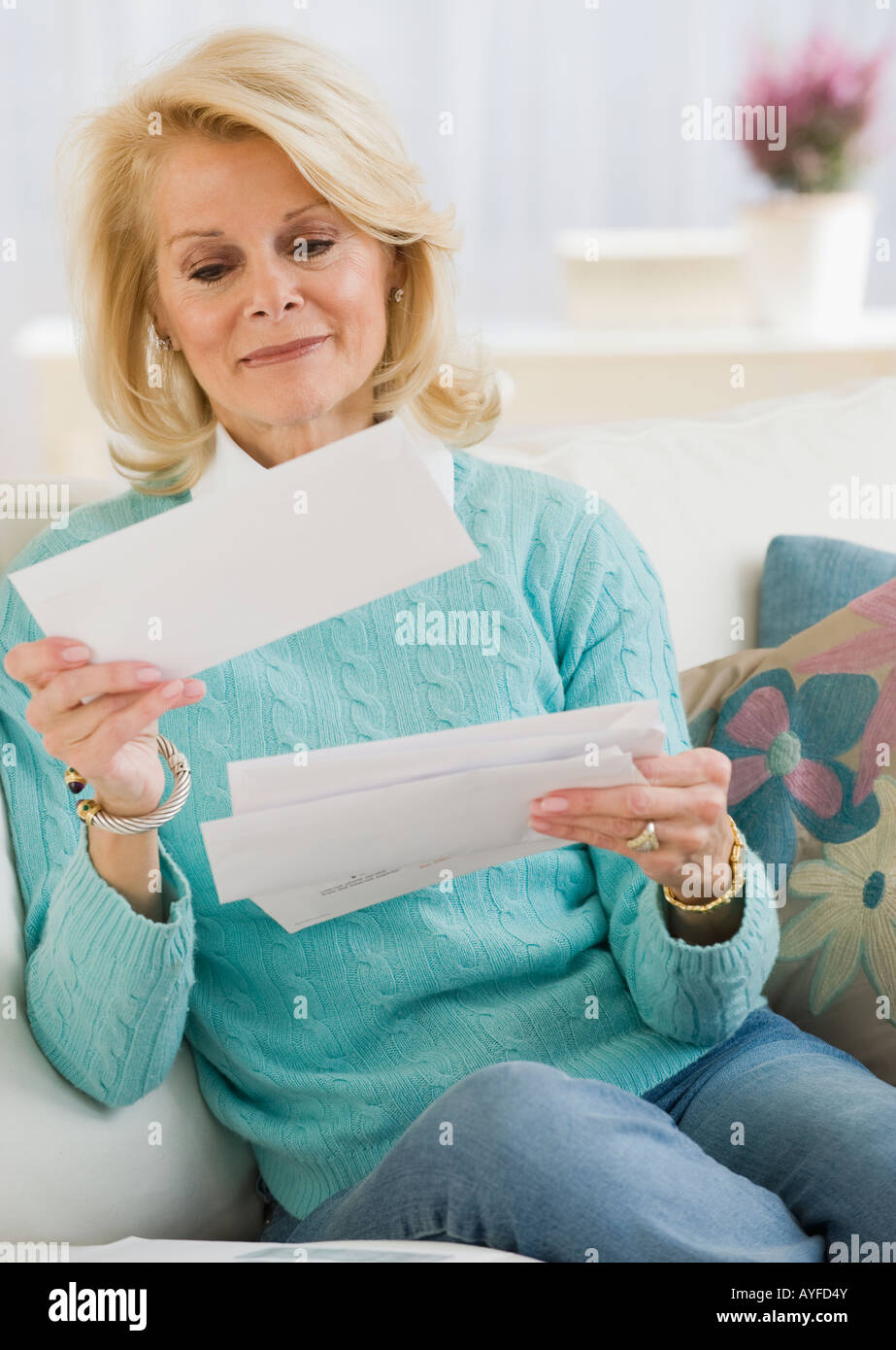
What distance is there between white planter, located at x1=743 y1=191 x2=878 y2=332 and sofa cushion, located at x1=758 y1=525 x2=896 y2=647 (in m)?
1.56

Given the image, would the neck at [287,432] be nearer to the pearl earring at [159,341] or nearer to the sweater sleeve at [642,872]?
the pearl earring at [159,341]

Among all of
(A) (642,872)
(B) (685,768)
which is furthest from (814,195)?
(B) (685,768)

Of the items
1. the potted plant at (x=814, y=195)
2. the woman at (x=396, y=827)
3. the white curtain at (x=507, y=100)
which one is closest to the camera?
the woman at (x=396, y=827)

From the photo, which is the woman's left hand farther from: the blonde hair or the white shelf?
the white shelf

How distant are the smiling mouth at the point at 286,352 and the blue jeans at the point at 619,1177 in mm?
606

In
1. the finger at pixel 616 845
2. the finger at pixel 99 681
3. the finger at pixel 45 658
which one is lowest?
the finger at pixel 616 845

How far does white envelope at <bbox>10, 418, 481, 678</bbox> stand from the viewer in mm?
887

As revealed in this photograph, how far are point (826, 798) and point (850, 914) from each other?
0.11 meters

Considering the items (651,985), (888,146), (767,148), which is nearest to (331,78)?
(651,985)

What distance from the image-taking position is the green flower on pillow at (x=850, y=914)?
1216 millimetres

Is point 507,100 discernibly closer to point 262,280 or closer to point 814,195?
point 814,195

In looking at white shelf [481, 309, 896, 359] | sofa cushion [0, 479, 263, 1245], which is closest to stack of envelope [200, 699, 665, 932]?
sofa cushion [0, 479, 263, 1245]

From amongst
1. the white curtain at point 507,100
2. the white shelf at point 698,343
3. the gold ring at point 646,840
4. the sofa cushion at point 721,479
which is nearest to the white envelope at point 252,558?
the gold ring at point 646,840

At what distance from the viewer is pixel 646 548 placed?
1.47 metres
